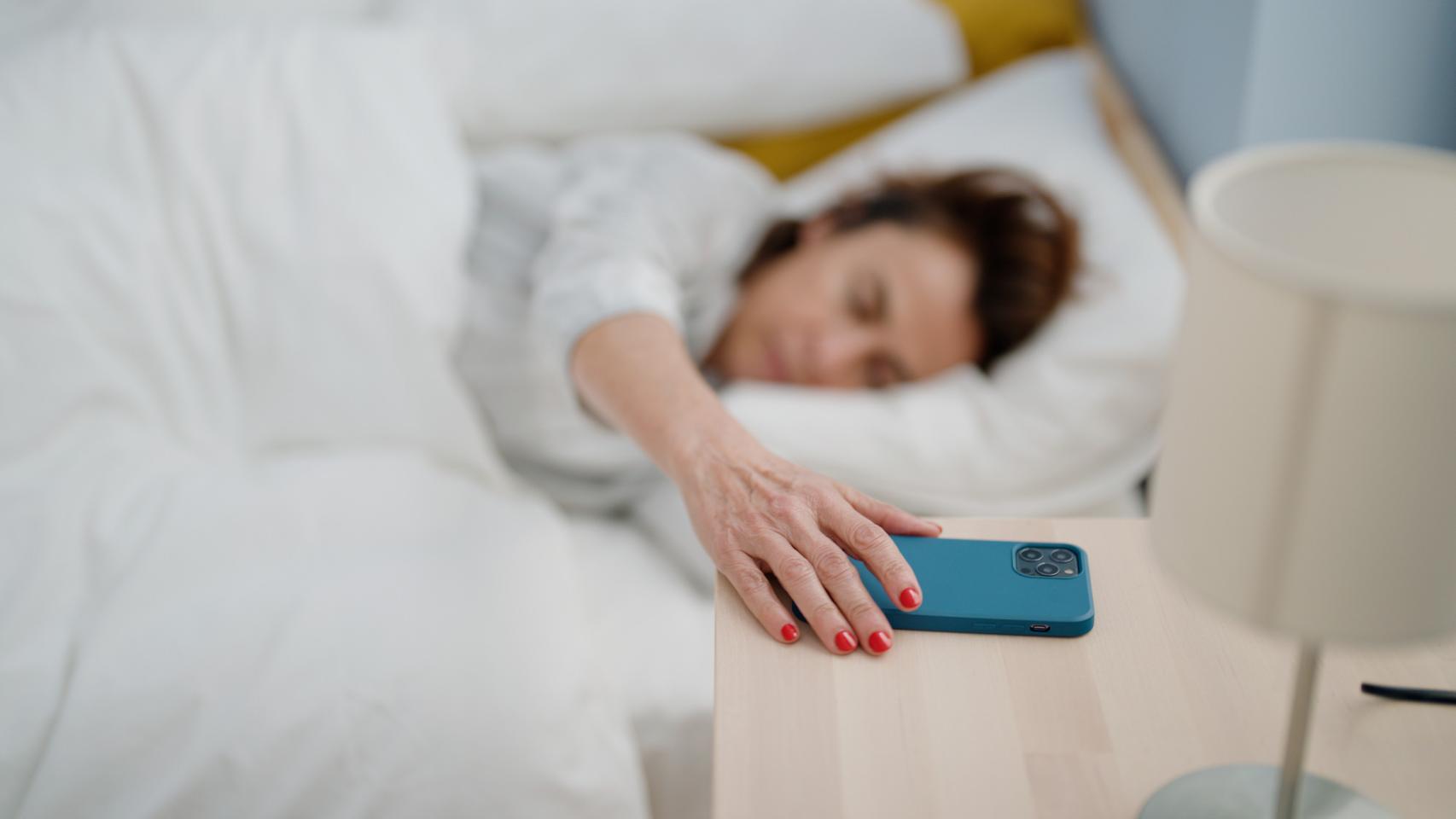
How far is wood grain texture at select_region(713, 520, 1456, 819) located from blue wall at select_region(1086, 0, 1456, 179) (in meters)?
0.68

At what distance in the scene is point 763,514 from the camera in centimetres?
80

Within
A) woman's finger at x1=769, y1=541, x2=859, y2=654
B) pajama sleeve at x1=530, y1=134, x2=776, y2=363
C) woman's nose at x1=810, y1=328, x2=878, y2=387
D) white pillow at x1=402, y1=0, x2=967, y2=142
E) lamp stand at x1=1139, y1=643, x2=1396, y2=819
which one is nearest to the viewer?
lamp stand at x1=1139, y1=643, x2=1396, y2=819

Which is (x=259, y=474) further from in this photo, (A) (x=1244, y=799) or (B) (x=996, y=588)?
(A) (x=1244, y=799)

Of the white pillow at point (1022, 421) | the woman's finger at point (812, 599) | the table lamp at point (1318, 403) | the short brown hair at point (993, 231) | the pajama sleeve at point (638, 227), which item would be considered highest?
the table lamp at point (1318, 403)

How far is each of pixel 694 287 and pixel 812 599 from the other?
0.75 metres

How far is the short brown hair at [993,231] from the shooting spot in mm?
1353

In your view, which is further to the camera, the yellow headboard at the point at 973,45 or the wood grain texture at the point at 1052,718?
the yellow headboard at the point at 973,45

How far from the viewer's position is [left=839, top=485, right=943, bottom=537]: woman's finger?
0.78 meters

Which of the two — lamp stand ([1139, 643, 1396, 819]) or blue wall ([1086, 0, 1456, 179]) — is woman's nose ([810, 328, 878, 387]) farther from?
lamp stand ([1139, 643, 1396, 819])

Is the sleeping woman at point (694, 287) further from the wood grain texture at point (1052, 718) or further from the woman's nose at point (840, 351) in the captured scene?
the wood grain texture at point (1052, 718)

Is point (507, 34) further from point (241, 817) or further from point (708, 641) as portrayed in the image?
point (241, 817)

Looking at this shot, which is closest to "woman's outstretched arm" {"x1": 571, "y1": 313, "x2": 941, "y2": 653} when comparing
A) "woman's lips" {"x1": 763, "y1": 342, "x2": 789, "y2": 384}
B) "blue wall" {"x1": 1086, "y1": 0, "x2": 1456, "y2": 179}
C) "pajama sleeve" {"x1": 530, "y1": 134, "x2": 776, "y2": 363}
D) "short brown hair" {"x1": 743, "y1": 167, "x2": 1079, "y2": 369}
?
"pajama sleeve" {"x1": 530, "y1": 134, "x2": 776, "y2": 363}

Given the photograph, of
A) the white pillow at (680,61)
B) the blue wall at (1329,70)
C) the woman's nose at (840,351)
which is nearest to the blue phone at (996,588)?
the woman's nose at (840,351)

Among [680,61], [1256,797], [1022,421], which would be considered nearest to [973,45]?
[680,61]
